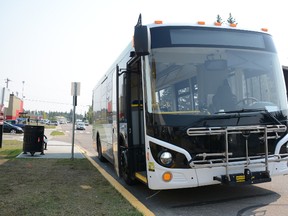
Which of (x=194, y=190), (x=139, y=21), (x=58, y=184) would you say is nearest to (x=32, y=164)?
(x=58, y=184)

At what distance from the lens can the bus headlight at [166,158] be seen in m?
5.26

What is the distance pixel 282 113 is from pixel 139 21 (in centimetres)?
308

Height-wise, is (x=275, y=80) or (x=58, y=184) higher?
(x=275, y=80)

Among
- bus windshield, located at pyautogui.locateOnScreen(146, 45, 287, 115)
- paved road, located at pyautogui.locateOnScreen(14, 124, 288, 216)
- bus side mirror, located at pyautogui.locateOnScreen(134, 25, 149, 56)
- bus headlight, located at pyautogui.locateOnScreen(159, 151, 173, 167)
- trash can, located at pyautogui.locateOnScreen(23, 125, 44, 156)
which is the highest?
bus side mirror, located at pyautogui.locateOnScreen(134, 25, 149, 56)

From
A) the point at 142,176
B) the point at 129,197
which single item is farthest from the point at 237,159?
the point at 129,197

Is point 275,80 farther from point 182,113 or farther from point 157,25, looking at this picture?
point 157,25

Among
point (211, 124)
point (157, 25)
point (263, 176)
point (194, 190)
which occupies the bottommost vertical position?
point (194, 190)

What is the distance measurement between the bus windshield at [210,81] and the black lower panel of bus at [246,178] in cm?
108

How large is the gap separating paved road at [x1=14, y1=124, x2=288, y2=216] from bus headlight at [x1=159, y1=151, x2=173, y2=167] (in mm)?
845

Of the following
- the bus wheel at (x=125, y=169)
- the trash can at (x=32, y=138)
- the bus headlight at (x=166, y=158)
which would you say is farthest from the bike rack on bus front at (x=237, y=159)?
the trash can at (x=32, y=138)

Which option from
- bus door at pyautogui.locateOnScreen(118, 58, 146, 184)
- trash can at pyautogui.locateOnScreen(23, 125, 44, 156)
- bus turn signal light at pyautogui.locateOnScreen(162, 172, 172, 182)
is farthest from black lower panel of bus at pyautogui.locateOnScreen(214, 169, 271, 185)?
trash can at pyautogui.locateOnScreen(23, 125, 44, 156)

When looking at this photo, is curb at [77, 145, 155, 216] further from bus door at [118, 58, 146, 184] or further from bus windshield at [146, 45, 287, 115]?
bus windshield at [146, 45, 287, 115]

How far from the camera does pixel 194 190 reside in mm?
6863

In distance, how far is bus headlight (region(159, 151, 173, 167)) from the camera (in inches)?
207
